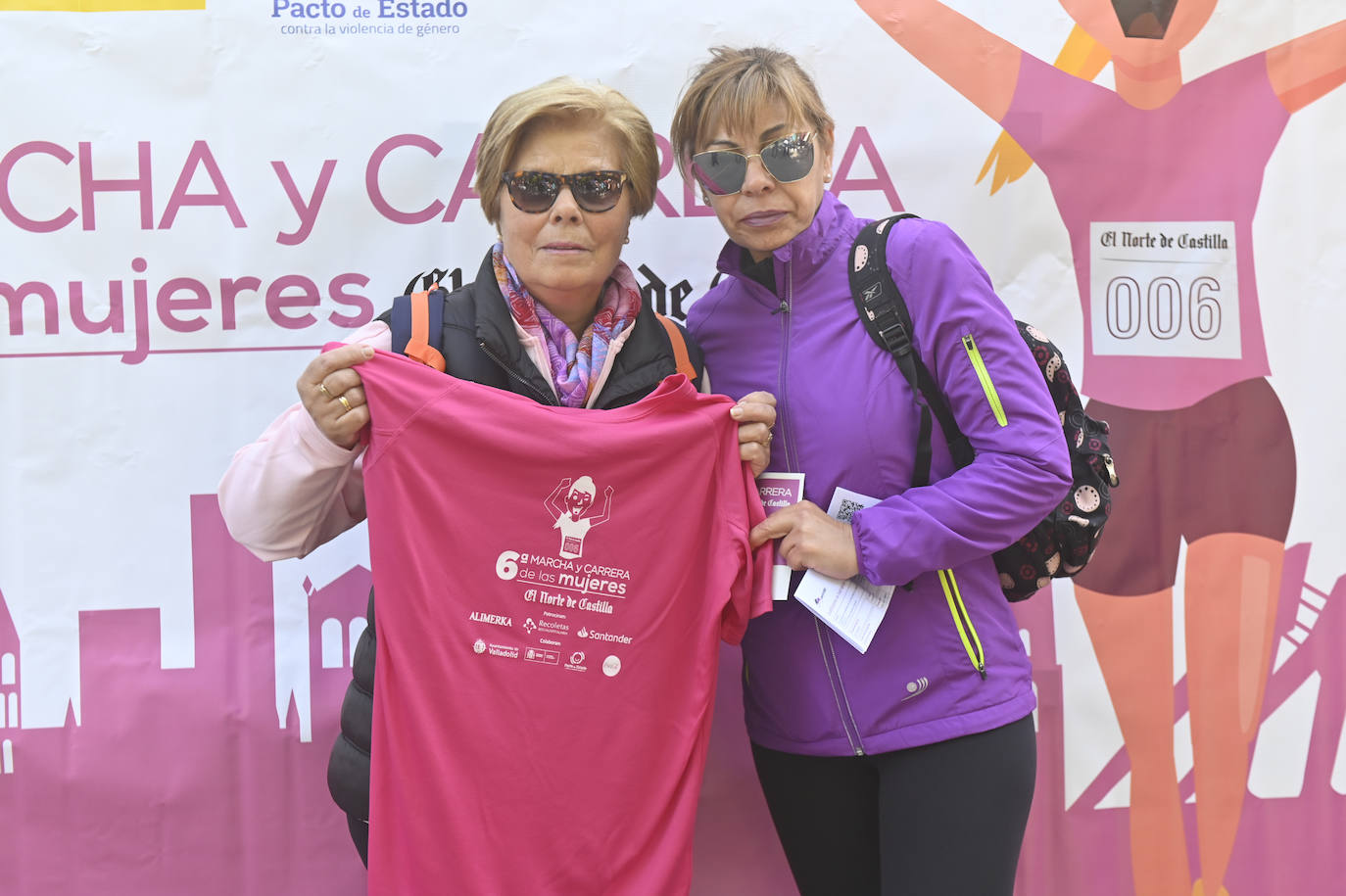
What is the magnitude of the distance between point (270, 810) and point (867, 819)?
5.03ft

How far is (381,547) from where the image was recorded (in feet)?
5.29

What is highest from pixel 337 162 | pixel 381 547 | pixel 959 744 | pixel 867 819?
pixel 337 162

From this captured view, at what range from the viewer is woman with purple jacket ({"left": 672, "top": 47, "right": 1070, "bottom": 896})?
5.05ft

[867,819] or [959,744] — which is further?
[867,819]

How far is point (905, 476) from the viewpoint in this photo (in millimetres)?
1632

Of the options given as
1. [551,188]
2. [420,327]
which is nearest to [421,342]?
[420,327]

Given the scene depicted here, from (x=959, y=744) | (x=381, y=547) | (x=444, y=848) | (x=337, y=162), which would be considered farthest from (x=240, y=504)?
(x=959, y=744)

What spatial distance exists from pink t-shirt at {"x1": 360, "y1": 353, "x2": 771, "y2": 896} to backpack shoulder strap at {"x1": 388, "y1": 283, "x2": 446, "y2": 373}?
0.20ft

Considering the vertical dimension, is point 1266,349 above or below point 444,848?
above

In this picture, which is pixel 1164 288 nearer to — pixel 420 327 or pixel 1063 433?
pixel 1063 433

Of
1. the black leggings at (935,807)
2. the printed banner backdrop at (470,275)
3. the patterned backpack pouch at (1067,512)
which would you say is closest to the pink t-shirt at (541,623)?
the black leggings at (935,807)

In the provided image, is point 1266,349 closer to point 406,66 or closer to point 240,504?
point 406,66

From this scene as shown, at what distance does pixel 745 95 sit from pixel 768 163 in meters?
0.12

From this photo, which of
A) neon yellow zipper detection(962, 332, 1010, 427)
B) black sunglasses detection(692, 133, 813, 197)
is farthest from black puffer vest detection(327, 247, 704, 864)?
neon yellow zipper detection(962, 332, 1010, 427)
